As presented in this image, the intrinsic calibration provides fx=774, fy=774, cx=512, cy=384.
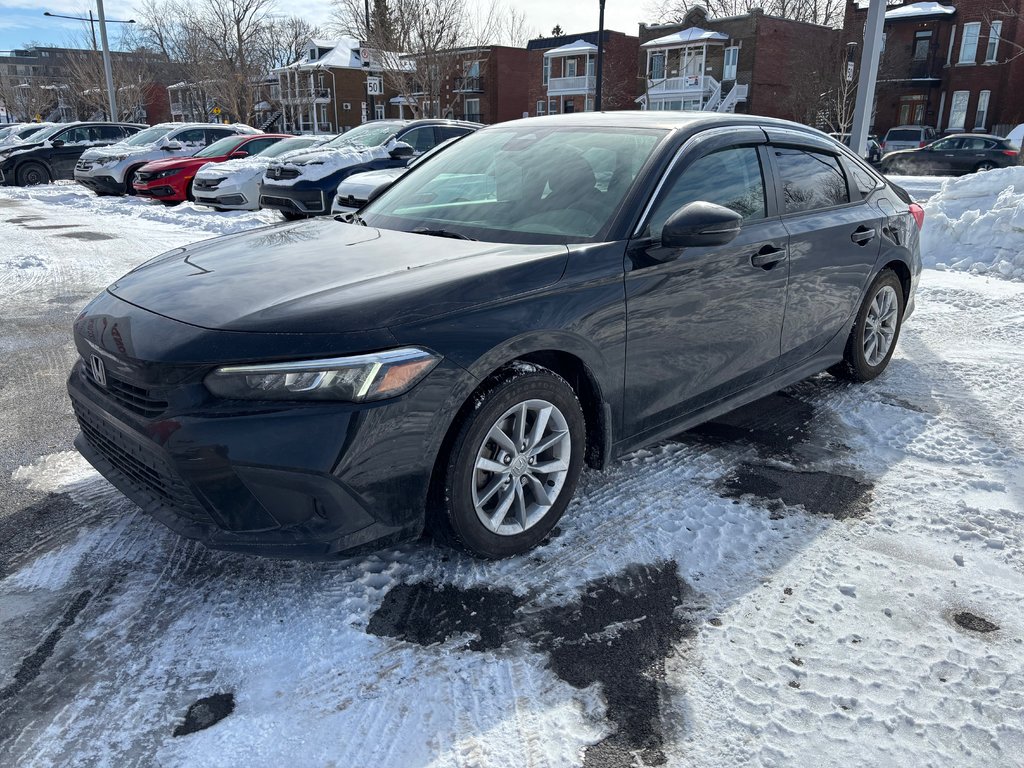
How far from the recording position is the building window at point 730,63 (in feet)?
153

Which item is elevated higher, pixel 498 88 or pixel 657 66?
pixel 657 66

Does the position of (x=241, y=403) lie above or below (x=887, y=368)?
above

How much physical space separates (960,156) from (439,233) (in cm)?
2754

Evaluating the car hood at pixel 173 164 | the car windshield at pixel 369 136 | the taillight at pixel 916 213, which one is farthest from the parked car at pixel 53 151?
the taillight at pixel 916 213

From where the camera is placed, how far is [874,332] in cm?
499

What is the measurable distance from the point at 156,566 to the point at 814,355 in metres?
3.55

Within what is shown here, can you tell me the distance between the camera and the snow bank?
8.26m

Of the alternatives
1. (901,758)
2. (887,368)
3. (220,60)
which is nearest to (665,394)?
(901,758)

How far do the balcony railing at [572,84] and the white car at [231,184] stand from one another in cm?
4156

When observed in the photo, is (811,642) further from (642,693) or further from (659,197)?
(659,197)

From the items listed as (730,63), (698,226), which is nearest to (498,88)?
(730,63)

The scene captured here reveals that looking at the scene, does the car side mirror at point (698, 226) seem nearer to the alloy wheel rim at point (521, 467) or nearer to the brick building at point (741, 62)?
the alloy wheel rim at point (521, 467)

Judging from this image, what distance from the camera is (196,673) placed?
93.8 inches

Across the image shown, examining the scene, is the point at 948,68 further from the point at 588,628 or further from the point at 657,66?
the point at 588,628
